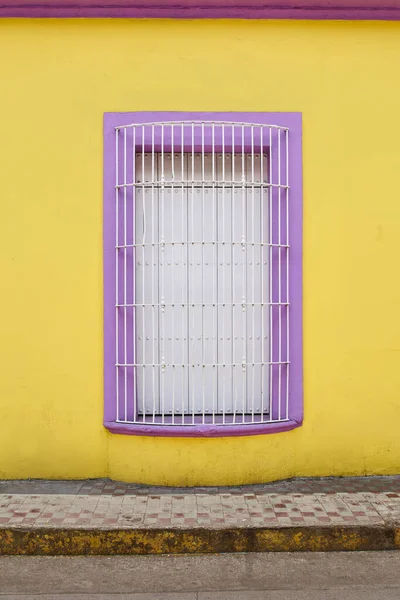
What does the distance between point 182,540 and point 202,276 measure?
6.30ft

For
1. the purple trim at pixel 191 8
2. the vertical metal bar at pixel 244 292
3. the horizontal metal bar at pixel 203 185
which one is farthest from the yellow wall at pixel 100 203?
the vertical metal bar at pixel 244 292

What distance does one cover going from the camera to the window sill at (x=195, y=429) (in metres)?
4.66

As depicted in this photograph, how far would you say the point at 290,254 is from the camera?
15.9 ft

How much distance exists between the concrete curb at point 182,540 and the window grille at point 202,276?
0.99 meters

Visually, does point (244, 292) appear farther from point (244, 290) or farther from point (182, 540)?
point (182, 540)

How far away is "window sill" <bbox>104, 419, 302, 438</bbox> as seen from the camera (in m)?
4.66

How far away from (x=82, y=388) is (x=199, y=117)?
7.17ft

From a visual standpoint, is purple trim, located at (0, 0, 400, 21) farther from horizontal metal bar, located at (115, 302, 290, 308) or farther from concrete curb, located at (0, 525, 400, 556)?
concrete curb, located at (0, 525, 400, 556)

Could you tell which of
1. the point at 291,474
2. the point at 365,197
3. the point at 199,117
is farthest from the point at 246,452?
the point at 199,117

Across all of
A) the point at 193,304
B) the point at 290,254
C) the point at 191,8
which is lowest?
the point at 193,304

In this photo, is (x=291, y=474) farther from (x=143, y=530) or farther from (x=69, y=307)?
(x=69, y=307)

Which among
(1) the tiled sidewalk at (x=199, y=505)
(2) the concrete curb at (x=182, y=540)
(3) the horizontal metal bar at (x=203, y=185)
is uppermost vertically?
(3) the horizontal metal bar at (x=203, y=185)

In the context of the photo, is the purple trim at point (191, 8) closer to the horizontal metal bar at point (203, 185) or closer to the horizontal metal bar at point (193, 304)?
the horizontal metal bar at point (203, 185)

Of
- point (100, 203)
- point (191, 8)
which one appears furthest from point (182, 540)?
point (191, 8)
